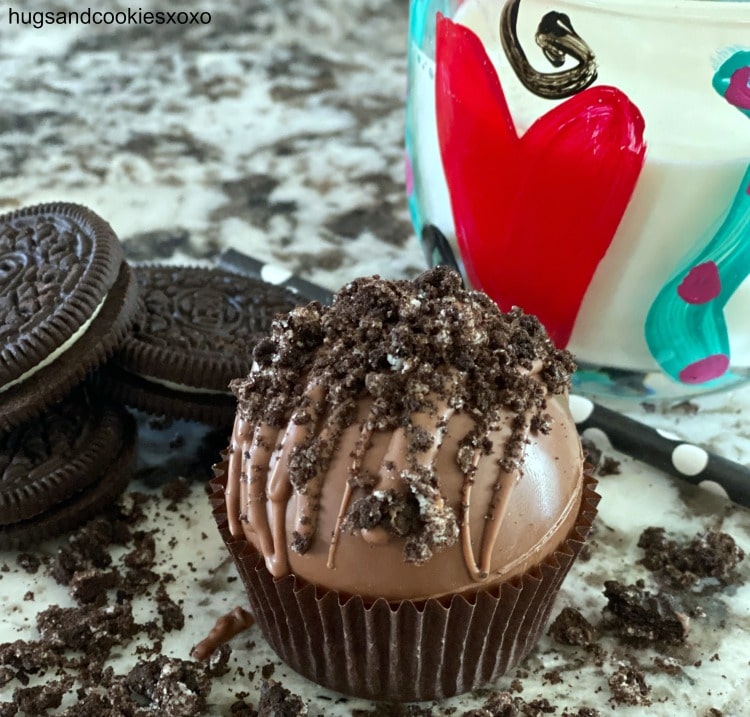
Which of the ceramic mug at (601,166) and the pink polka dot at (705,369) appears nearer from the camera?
the ceramic mug at (601,166)

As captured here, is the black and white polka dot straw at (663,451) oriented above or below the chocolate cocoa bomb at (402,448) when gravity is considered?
below

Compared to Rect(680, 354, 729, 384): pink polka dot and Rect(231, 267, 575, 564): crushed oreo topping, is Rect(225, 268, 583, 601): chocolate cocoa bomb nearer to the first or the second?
Rect(231, 267, 575, 564): crushed oreo topping

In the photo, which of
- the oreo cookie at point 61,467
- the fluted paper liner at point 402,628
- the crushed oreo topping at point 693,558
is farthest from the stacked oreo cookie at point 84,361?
the crushed oreo topping at point 693,558

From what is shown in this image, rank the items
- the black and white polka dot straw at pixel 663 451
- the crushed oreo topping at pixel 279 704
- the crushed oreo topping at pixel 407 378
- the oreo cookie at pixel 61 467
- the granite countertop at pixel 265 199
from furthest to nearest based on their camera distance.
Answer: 1. the black and white polka dot straw at pixel 663 451
2. the oreo cookie at pixel 61 467
3. the granite countertop at pixel 265 199
4. the crushed oreo topping at pixel 279 704
5. the crushed oreo topping at pixel 407 378

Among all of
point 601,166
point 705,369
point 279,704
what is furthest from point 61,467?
point 705,369

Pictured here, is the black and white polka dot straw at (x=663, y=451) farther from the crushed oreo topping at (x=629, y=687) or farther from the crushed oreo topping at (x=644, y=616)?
the crushed oreo topping at (x=629, y=687)

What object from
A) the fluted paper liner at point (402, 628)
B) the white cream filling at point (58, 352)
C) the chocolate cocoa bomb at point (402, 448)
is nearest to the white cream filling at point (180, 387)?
the white cream filling at point (58, 352)

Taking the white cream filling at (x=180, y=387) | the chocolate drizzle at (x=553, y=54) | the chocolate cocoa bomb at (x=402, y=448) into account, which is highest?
the chocolate drizzle at (x=553, y=54)

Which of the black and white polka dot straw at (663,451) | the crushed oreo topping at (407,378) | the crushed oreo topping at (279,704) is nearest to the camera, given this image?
the crushed oreo topping at (407,378)
